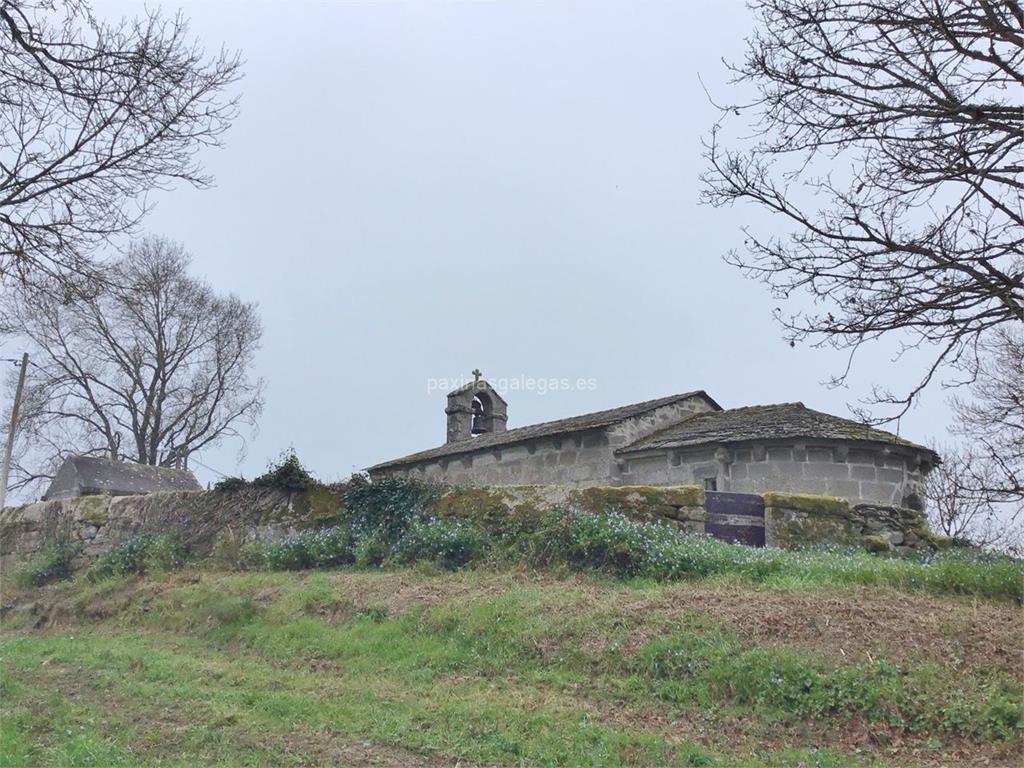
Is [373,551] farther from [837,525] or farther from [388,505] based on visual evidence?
[837,525]

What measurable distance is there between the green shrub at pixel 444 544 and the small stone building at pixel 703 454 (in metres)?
2.97

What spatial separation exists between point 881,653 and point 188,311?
97.2ft

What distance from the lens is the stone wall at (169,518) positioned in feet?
41.4

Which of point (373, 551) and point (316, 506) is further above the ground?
point (316, 506)

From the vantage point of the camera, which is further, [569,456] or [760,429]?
[569,456]

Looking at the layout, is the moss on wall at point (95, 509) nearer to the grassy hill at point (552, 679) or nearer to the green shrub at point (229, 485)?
the green shrub at point (229, 485)

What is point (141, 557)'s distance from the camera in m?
12.9

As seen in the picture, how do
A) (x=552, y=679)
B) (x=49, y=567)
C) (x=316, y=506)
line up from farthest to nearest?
(x=49, y=567) < (x=316, y=506) < (x=552, y=679)

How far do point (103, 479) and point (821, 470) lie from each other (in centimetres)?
1815

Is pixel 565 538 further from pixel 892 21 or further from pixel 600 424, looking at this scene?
pixel 600 424

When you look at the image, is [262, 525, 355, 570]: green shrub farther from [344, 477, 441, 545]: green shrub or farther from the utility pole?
the utility pole

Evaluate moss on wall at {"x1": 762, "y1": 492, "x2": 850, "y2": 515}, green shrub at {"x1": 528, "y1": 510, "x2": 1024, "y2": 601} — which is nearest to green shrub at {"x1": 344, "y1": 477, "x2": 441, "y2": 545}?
green shrub at {"x1": 528, "y1": 510, "x2": 1024, "y2": 601}

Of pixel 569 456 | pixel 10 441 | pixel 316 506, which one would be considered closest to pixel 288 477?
pixel 316 506

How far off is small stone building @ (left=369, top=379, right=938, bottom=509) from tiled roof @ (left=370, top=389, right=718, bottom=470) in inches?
1.6
